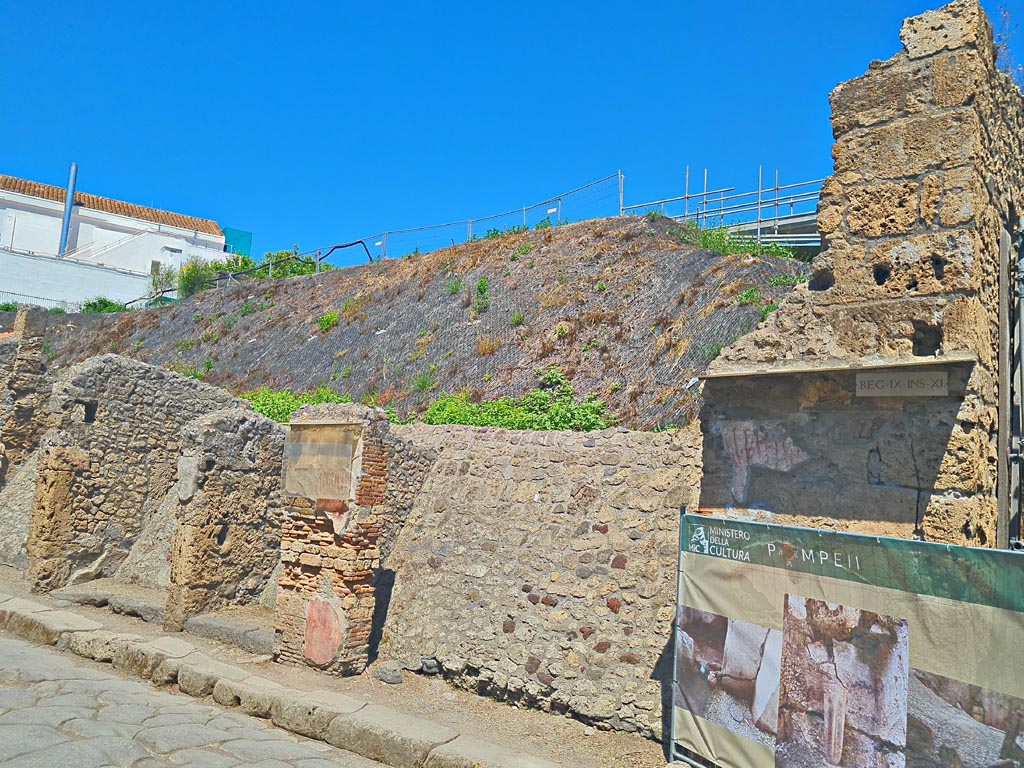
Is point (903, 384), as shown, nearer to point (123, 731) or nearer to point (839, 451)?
point (839, 451)

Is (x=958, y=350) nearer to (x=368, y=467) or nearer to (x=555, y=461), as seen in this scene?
(x=555, y=461)

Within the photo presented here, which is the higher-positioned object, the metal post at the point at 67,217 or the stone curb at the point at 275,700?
the metal post at the point at 67,217

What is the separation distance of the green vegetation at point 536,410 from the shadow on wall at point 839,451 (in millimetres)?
5733

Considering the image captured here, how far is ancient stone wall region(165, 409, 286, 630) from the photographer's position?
9094mm

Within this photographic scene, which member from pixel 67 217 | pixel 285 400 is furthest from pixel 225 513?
pixel 67 217

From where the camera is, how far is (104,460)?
11.1 meters

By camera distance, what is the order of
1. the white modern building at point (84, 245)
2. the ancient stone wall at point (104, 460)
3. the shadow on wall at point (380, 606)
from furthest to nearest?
the white modern building at point (84, 245) → the ancient stone wall at point (104, 460) → the shadow on wall at point (380, 606)

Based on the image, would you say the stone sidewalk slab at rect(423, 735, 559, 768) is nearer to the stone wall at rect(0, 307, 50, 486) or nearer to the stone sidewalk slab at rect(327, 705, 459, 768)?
the stone sidewalk slab at rect(327, 705, 459, 768)

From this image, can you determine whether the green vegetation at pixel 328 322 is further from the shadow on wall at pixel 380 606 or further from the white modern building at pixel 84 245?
the white modern building at pixel 84 245

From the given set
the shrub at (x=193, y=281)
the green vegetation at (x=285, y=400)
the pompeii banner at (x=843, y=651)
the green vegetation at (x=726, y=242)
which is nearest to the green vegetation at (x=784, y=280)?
the green vegetation at (x=726, y=242)

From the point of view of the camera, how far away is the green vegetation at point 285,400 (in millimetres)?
15164

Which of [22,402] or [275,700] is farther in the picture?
[22,402]

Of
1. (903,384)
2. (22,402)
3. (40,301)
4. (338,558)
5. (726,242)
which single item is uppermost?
(40,301)

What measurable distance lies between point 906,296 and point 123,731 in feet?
20.8
